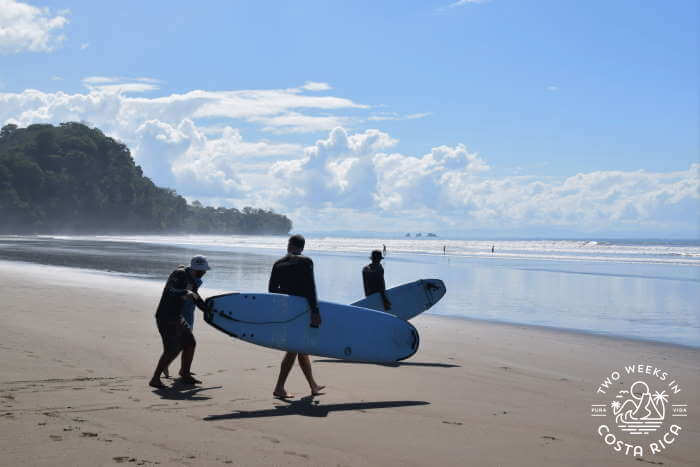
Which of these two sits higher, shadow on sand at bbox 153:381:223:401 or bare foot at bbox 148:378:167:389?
bare foot at bbox 148:378:167:389

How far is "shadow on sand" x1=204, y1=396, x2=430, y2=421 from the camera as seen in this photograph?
5.77 m

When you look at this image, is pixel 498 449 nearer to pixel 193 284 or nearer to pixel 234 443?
pixel 234 443

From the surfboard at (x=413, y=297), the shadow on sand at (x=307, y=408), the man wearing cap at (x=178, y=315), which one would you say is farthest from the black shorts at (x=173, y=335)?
the surfboard at (x=413, y=297)

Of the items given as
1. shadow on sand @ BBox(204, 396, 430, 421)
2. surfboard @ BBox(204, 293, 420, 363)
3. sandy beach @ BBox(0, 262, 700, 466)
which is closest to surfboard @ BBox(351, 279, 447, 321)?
sandy beach @ BBox(0, 262, 700, 466)

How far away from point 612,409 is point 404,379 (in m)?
2.19

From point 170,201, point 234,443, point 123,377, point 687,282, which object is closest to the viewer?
point 234,443

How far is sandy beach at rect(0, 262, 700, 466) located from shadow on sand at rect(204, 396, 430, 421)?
0.07 ft

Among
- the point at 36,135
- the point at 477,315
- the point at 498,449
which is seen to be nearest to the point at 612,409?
the point at 498,449

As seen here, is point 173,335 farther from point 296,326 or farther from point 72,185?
point 72,185

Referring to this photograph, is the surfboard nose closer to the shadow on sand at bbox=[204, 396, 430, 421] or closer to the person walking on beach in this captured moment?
the shadow on sand at bbox=[204, 396, 430, 421]

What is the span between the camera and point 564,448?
5.18 m

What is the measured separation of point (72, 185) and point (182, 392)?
111496mm

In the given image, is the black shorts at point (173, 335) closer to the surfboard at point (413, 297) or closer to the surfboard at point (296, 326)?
the surfboard at point (296, 326)

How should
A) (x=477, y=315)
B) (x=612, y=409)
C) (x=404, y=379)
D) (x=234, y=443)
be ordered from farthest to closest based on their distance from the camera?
(x=477, y=315) < (x=404, y=379) < (x=612, y=409) < (x=234, y=443)
